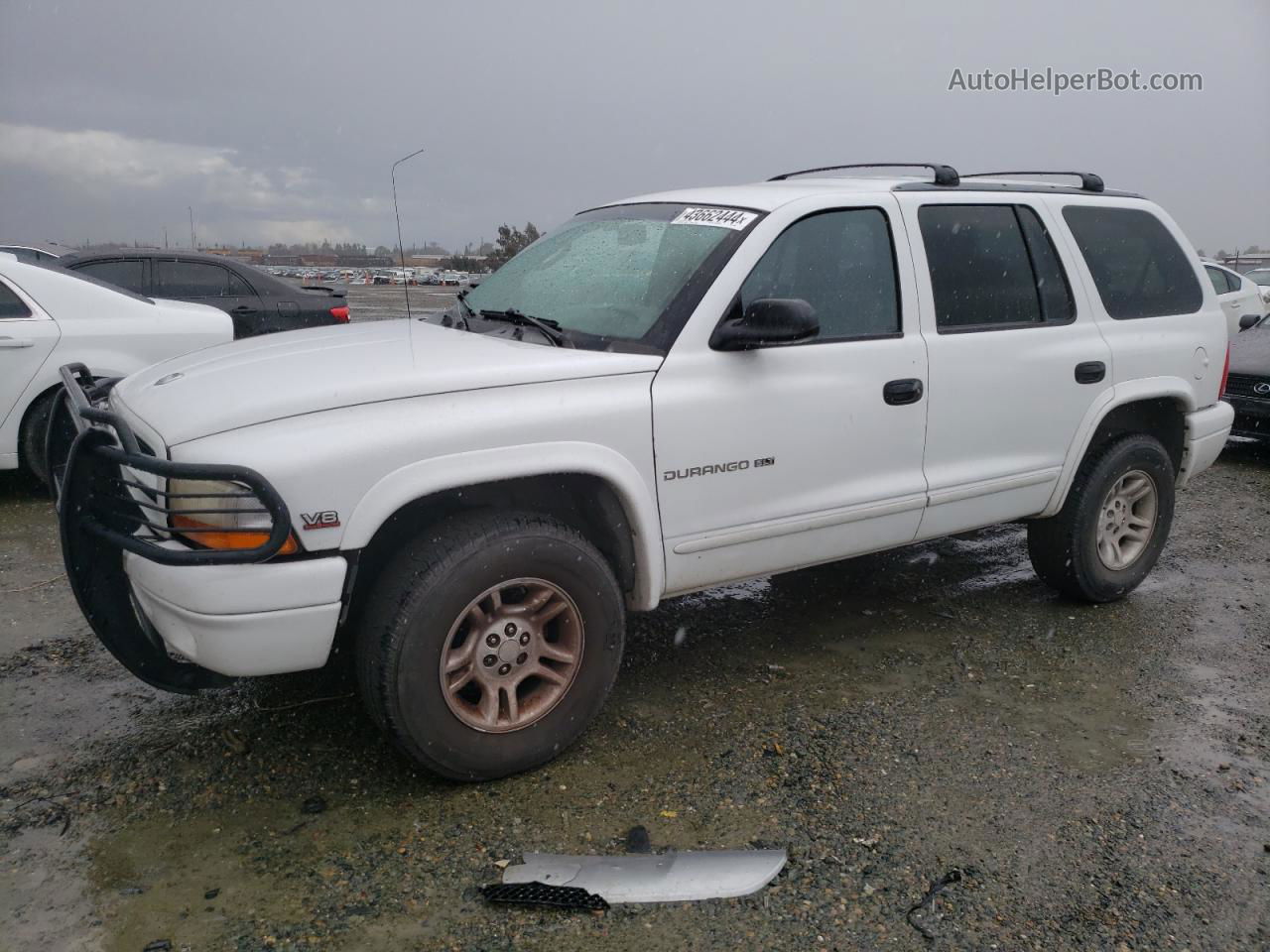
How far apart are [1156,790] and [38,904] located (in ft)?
10.6

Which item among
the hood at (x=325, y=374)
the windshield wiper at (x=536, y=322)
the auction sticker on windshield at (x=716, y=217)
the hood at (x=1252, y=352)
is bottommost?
the hood at (x=1252, y=352)

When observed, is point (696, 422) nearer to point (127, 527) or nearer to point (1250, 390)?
point (127, 527)

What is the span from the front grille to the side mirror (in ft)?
22.1

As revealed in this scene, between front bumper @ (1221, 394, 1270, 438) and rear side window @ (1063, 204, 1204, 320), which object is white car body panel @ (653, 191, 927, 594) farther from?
front bumper @ (1221, 394, 1270, 438)

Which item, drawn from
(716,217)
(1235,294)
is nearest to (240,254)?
(716,217)

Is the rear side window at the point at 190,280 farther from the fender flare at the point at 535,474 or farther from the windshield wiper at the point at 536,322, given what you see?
the fender flare at the point at 535,474

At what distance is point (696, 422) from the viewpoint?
317 cm

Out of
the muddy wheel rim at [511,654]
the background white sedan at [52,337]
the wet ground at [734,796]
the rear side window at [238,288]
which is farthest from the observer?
the rear side window at [238,288]

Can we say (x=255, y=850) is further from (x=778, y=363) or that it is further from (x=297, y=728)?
(x=778, y=363)

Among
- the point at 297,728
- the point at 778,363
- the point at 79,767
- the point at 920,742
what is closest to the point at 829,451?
the point at 778,363

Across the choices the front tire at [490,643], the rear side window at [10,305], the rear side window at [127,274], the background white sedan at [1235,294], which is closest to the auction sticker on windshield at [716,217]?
the front tire at [490,643]

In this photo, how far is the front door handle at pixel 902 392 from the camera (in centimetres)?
361

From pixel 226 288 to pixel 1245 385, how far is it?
898 centimetres

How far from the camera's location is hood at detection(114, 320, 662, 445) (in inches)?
107
